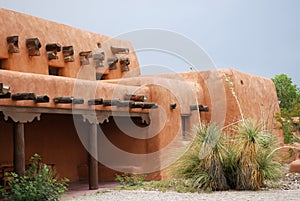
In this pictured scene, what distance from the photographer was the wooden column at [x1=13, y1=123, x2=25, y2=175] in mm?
9617

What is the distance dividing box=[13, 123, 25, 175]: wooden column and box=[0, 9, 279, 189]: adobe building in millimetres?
47

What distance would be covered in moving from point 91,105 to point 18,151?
8.95 feet

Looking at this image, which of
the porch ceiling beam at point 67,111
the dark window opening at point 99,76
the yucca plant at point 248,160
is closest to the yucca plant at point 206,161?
the yucca plant at point 248,160

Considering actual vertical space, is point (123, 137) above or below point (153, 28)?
below

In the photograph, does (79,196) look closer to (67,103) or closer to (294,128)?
(67,103)

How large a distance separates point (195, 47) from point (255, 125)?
17.4 ft

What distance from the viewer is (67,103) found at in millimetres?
11000

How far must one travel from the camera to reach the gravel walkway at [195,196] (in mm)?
9844

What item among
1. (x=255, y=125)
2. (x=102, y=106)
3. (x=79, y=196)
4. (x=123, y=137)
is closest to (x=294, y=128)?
(x=255, y=125)

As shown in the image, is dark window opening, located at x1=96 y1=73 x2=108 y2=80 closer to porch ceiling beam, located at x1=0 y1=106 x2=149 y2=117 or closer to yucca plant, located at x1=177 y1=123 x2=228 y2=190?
porch ceiling beam, located at x1=0 y1=106 x2=149 y2=117

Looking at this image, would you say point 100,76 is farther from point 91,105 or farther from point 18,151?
point 18,151

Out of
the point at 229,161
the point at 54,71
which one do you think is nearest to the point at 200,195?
the point at 229,161

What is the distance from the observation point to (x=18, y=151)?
9.65 metres

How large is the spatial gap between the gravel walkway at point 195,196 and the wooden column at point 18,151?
1465mm
